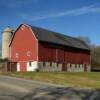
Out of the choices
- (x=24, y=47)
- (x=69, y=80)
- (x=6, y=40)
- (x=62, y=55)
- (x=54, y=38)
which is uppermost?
(x=6, y=40)

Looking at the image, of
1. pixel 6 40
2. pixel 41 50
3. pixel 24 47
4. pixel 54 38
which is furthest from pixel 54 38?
pixel 6 40

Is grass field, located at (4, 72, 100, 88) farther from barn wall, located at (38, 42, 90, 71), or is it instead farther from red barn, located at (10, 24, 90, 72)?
barn wall, located at (38, 42, 90, 71)

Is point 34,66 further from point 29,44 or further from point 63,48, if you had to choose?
point 63,48

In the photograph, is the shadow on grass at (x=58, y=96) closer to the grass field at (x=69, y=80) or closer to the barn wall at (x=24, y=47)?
the grass field at (x=69, y=80)

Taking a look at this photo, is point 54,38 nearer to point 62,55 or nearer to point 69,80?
point 62,55

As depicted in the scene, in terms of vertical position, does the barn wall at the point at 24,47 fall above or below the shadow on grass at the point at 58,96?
above

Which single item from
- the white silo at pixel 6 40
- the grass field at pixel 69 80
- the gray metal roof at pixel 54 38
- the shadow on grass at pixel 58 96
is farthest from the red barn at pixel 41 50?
the shadow on grass at pixel 58 96

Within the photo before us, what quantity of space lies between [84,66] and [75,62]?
5.44m

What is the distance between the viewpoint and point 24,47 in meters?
58.1

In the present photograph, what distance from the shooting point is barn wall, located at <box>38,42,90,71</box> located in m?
56.3

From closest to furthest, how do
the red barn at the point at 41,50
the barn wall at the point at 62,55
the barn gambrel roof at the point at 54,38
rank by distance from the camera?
the red barn at the point at 41,50 < the barn wall at the point at 62,55 < the barn gambrel roof at the point at 54,38

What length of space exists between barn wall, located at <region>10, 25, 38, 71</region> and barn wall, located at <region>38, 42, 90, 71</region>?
1509mm

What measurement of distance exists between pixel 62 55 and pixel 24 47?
8.54 m

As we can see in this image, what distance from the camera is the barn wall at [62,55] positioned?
56.3 metres
